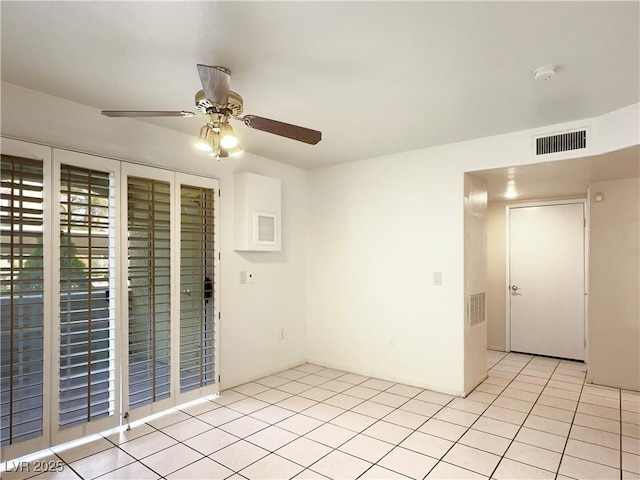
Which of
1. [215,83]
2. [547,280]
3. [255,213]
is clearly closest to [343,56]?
[215,83]

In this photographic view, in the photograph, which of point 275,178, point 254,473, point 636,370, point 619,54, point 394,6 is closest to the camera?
point 394,6

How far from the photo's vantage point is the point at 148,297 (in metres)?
3.21


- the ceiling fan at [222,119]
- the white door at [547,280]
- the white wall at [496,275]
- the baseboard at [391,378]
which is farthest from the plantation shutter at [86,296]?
the white door at [547,280]

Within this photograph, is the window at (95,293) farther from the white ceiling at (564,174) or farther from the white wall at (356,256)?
the white ceiling at (564,174)

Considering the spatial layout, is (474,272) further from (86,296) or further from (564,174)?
(86,296)

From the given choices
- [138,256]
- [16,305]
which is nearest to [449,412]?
[138,256]

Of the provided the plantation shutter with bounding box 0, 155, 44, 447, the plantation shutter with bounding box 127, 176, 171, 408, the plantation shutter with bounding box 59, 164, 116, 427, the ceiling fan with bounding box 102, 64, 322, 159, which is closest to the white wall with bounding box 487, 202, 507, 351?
the ceiling fan with bounding box 102, 64, 322, 159

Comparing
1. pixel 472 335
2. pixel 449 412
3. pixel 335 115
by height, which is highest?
pixel 335 115

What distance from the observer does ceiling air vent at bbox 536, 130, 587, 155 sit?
317 centimetres

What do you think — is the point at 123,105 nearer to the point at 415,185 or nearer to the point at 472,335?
the point at 415,185

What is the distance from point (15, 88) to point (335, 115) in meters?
2.23

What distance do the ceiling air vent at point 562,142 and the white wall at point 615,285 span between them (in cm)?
132

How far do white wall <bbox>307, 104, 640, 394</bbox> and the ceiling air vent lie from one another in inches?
2.0

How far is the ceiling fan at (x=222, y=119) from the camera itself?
201 centimetres
